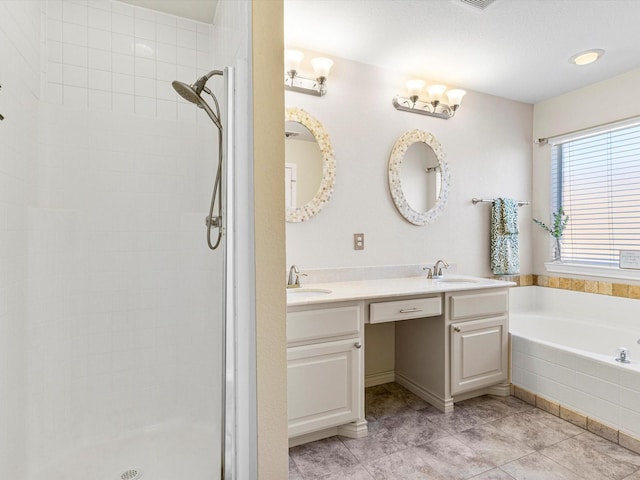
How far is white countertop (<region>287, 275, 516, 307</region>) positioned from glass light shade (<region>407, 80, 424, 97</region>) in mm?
1421

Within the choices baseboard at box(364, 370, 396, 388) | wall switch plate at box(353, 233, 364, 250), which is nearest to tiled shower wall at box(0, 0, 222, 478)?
wall switch plate at box(353, 233, 364, 250)

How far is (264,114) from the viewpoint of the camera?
3.64ft

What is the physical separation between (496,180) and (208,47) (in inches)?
101

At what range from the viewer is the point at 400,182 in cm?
270

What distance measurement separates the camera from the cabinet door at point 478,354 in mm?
2262

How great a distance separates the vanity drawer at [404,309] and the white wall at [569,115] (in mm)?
1778

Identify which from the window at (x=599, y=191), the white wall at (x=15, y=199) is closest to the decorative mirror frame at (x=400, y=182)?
the window at (x=599, y=191)

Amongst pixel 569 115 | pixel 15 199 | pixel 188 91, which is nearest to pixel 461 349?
pixel 188 91

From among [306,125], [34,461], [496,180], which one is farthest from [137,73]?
[496,180]

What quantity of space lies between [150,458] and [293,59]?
234cm

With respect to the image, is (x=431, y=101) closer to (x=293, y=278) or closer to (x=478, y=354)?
(x=293, y=278)

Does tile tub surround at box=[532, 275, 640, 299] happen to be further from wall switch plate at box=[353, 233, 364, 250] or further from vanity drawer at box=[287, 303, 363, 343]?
vanity drawer at box=[287, 303, 363, 343]

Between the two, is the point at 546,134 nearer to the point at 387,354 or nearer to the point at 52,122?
the point at 387,354

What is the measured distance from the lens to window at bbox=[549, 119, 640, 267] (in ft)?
8.87
